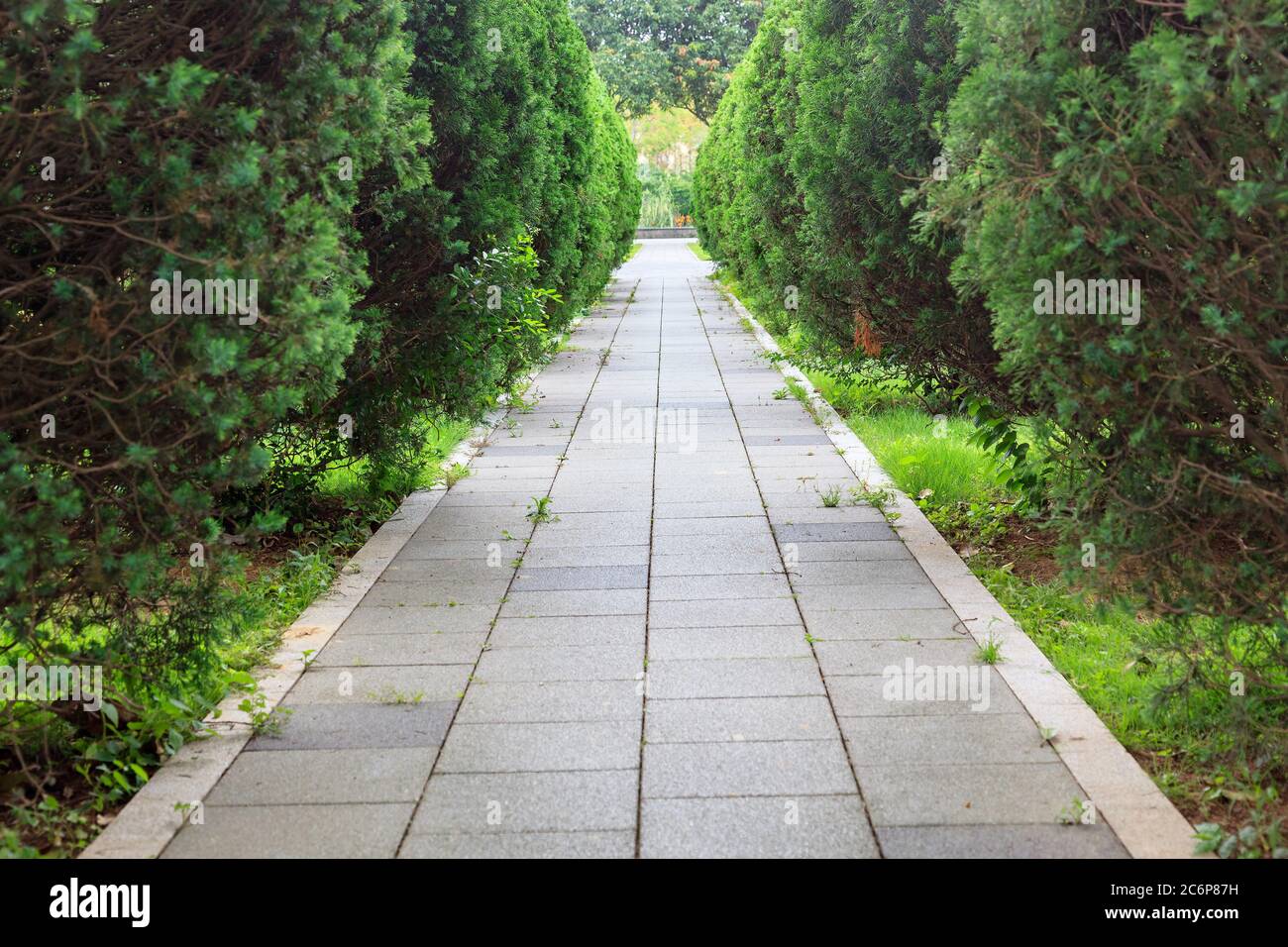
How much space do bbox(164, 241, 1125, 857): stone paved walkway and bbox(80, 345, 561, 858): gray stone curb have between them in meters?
0.07

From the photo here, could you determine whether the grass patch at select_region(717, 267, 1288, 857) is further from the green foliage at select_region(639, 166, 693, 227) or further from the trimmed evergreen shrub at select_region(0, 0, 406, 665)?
the green foliage at select_region(639, 166, 693, 227)

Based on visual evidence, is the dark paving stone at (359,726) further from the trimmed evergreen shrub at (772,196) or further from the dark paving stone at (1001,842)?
the trimmed evergreen shrub at (772,196)

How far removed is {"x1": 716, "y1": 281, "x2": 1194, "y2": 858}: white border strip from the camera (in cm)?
357

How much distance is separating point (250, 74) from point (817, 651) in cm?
316

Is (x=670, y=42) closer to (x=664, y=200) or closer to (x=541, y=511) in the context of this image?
(x=664, y=200)

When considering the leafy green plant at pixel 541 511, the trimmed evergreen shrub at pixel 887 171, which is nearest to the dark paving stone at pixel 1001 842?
the trimmed evergreen shrub at pixel 887 171

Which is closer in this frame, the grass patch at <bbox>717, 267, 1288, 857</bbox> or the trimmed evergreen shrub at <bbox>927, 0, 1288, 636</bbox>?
the trimmed evergreen shrub at <bbox>927, 0, 1288, 636</bbox>

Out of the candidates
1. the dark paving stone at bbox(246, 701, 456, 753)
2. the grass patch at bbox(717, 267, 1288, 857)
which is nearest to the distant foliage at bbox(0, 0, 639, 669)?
the dark paving stone at bbox(246, 701, 456, 753)

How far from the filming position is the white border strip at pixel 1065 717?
11.7ft

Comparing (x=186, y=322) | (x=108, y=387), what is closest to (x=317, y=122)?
(x=186, y=322)

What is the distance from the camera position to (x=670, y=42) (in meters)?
46.6

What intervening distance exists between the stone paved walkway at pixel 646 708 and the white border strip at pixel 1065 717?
10 centimetres

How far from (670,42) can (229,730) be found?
45.8 m

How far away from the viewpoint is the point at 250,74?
413cm
